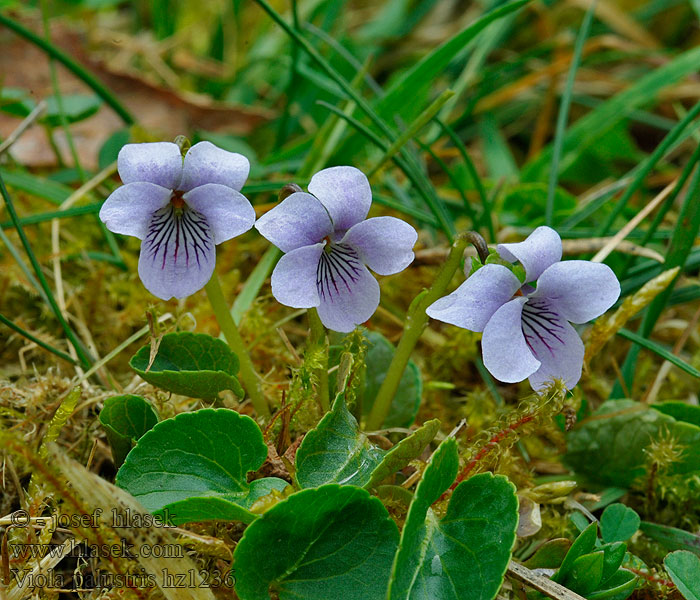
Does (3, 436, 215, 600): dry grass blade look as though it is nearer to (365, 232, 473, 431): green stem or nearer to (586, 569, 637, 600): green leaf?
(365, 232, 473, 431): green stem

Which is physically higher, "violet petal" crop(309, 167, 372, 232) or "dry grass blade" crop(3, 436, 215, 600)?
"violet petal" crop(309, 167, 372, 232)

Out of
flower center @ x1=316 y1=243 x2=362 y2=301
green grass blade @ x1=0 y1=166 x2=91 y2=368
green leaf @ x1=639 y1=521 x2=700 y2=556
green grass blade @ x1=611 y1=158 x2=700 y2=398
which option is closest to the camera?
flower center @ x1=316 y1=243 x2=362 y2=301

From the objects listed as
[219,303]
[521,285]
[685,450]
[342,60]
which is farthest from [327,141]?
[685,450]

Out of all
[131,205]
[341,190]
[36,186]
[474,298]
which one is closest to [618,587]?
[474,298]

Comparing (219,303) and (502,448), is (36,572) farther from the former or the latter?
(502,448)

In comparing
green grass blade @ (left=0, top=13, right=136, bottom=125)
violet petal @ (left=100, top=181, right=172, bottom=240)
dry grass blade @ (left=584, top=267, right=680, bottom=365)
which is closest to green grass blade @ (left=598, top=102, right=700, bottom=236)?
dry grass blade @ (left=584, top=267, right=680, bottom=365)

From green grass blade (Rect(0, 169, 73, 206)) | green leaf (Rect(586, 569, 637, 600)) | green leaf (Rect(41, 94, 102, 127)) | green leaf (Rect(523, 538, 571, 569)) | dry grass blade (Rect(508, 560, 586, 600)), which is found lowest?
green leaf (Rect(523, 538, 571, 569))

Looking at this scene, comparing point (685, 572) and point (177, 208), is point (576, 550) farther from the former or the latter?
point (177, 208)
